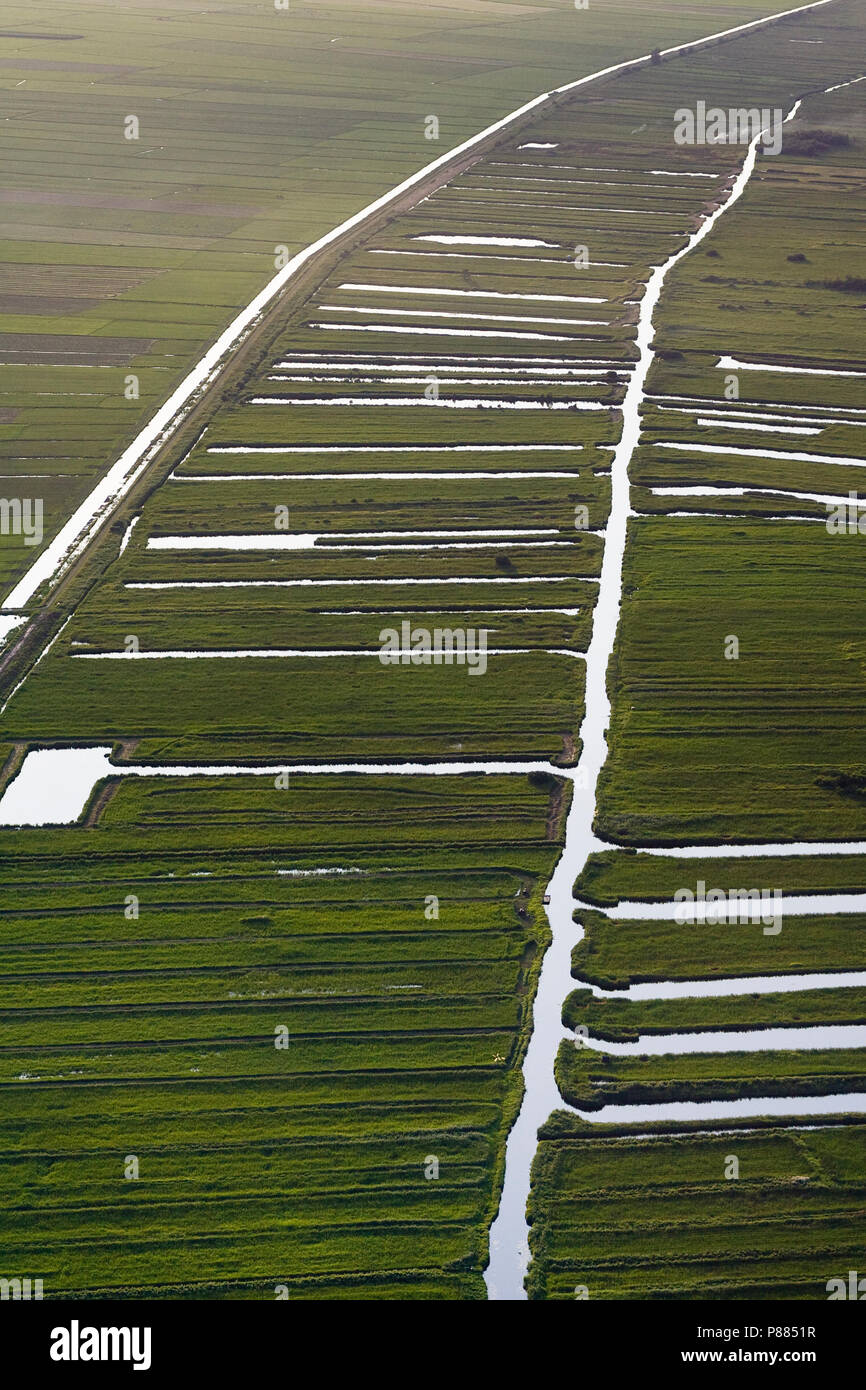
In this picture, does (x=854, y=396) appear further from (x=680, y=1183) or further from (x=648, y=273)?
(x=680, y=1183)

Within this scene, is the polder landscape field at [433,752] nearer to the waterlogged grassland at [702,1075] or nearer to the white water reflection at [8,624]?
the waterlogged grassland at [702,1075]

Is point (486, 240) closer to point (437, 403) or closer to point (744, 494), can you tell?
point (437, 403)

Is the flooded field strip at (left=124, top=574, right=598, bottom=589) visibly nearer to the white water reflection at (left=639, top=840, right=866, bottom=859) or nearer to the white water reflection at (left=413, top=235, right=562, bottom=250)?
the white water reflection at (left=639, top=840, right=866, bottom=859)

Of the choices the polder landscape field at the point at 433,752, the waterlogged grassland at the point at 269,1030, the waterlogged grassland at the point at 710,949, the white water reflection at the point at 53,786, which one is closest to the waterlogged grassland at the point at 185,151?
the polder landscape field at the point at 433,752

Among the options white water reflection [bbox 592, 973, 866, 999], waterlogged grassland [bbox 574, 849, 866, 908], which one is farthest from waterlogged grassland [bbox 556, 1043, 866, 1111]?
waterlogged grassland [bbox 574, 849, 866, 908]

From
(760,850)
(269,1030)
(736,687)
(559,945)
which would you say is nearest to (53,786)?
(269,1030)
